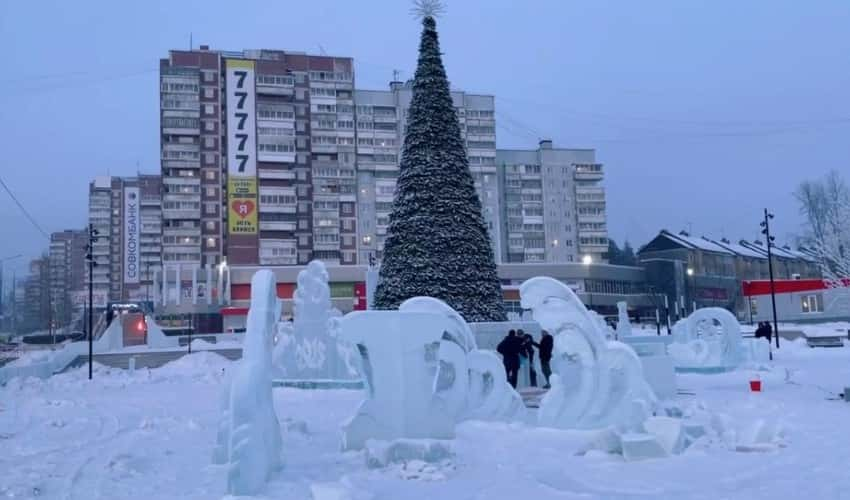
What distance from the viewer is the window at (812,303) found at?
52594 millimetres

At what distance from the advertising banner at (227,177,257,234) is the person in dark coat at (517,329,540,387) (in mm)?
53655

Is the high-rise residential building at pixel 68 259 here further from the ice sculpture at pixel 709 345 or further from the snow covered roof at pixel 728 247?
the ice sculpture at pixel 709 345

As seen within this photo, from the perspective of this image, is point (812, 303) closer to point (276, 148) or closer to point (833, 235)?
point (833, 235)

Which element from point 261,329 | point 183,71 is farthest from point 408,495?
point 183,71

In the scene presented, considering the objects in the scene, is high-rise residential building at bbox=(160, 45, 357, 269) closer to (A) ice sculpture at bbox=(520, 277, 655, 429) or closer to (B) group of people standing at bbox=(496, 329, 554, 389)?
(B) group of people standing at bbox=(496, 329, 554, 389)

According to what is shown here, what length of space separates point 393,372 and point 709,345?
16.2 metres

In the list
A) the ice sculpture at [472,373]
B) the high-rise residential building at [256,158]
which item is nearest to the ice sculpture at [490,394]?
the ice sculpture at [472,373]

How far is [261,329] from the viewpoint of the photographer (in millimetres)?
9195

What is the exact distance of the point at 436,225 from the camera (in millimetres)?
22344

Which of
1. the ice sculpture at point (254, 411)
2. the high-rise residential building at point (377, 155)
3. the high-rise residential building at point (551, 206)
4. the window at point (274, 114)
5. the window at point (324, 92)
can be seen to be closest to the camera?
the ice sculpture at point (254, 411)

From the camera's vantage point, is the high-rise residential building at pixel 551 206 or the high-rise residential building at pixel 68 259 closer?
the high-rise residential building at pixel 551 206

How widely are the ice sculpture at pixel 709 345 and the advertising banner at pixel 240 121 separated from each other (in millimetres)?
50723

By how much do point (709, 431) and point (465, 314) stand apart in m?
11.6

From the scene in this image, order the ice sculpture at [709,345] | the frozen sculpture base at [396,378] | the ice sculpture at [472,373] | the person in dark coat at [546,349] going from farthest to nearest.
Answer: the ice sculpture at [709,345], the person in dark coat at [546,349], the ice sculpture at [472,373], the frozen sculpture base at [396,378]
